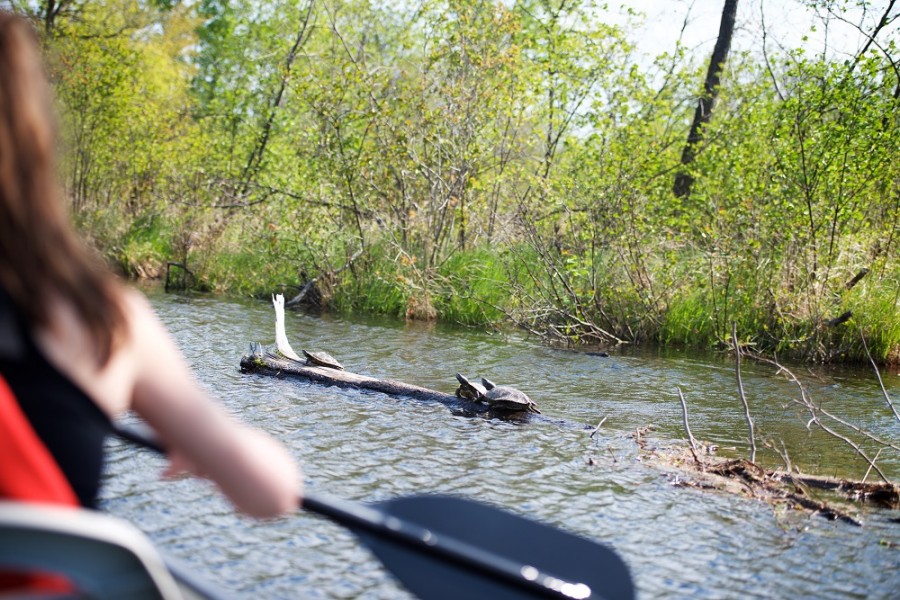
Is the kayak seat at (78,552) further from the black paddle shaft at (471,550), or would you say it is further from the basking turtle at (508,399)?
the basking turtle at (508,399)

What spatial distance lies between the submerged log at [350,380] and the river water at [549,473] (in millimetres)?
138

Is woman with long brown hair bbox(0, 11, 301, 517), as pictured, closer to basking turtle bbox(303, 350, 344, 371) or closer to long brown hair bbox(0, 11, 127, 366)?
long brown hair bbox(0, 11, 127, 366)

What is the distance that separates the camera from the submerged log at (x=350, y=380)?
8.90 m

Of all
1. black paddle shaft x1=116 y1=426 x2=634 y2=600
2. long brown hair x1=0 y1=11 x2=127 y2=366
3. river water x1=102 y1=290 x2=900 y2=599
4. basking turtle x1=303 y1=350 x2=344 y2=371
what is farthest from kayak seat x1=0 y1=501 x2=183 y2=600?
basking turtle x1=303 y1=350 x2=344 y2=371

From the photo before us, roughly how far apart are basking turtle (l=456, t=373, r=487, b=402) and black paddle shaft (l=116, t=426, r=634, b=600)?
5881 mm

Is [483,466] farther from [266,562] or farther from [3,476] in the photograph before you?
[3,476]

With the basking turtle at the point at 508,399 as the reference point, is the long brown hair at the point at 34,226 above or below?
above

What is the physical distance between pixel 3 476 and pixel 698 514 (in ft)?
17.5

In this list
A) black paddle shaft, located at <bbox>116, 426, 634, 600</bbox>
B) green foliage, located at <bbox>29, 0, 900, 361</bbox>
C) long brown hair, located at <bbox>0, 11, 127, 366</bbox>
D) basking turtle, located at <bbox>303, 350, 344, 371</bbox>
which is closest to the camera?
long brown hair, located at <bbox>0, 11, 127, 366</bbox>

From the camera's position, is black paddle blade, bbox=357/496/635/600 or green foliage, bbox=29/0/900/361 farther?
green foliage, bbox=29/0/900/361

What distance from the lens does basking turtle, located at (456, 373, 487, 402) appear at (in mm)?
8891

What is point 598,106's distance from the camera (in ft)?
52.5

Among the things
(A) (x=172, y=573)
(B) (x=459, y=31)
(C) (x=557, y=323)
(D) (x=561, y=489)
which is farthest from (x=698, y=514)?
(B) (x=459, y=31)

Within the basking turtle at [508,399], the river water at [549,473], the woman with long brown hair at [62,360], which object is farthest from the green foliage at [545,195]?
the woman with long brown hair at [62,360]
